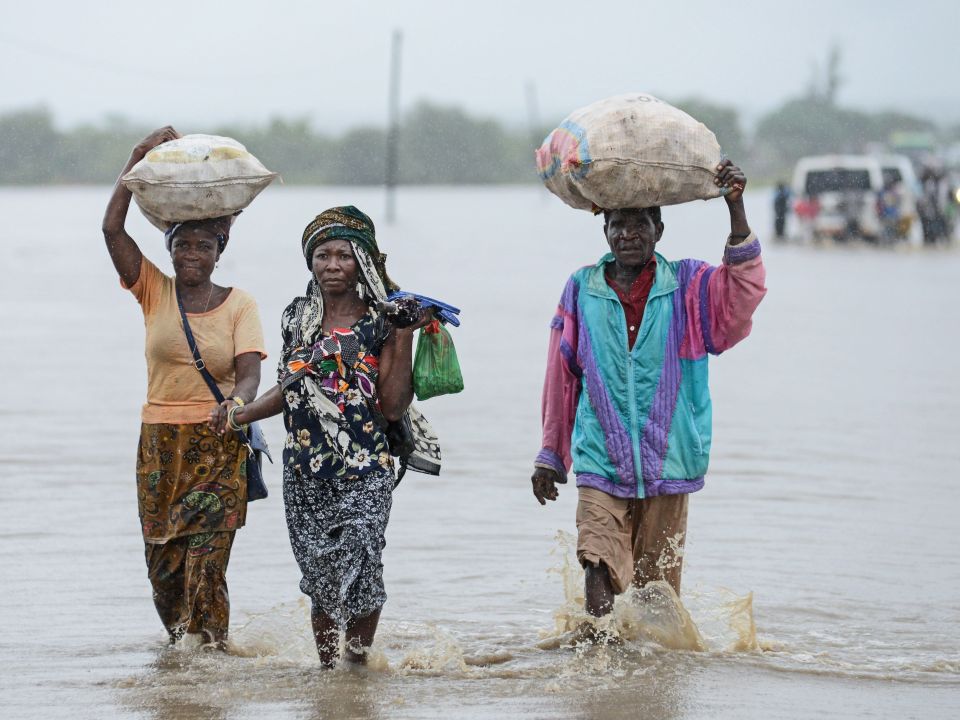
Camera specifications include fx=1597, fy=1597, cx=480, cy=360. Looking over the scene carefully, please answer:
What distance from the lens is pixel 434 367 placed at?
195 inches

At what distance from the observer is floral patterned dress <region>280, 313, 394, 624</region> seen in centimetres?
494

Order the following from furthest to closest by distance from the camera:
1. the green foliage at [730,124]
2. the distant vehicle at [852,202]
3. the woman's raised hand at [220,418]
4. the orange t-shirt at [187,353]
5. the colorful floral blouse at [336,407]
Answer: the green foliage at [730,124]
the distant vehicle at [852,202]
the orange t-shirt at [187,353]
the woman's raised hand at [220,418]
the colorful floral blouse at [336,407]

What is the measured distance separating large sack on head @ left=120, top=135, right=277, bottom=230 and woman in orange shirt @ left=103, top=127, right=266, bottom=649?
88 mm

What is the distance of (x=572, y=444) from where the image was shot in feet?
17.7

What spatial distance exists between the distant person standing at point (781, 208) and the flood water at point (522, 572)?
1955 centimetres

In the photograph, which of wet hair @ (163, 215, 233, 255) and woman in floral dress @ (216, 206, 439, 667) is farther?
wet hair @ (163, 215, 233, 255)

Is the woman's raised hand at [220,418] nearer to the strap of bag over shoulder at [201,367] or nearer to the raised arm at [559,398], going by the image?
the strap of bag over shoulder at [201,367]

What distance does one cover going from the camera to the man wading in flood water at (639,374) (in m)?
5.24

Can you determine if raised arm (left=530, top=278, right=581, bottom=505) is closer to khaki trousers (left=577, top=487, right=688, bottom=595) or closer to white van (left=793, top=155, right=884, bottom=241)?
khaki trousers (left=577, top=487, right=688, bottom=595)

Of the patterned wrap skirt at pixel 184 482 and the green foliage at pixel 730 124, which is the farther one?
the green foliage at pixel 730 124

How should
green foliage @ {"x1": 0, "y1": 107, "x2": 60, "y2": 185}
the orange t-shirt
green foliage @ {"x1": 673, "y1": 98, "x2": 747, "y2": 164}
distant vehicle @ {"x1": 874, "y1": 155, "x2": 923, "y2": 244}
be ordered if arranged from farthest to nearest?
green foliage @ {"x1": 673, "y1": 98, "x2": 747, "y2": 164} < green foliage @ {"x1": 0, "y1": 107, "x2": 60, "y2": 185} < distant vehicle @ {"x1": 874, "y1": 155, "x2": 923, "y2": 244} < the orange t-shirt

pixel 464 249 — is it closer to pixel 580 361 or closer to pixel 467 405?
pixel 467 405

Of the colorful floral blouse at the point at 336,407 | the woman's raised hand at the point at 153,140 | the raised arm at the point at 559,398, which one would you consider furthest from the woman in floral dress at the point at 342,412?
the woman's raised hand at the point at 153,140

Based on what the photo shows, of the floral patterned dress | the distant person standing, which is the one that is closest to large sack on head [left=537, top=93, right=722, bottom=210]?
the floral patterned dress
